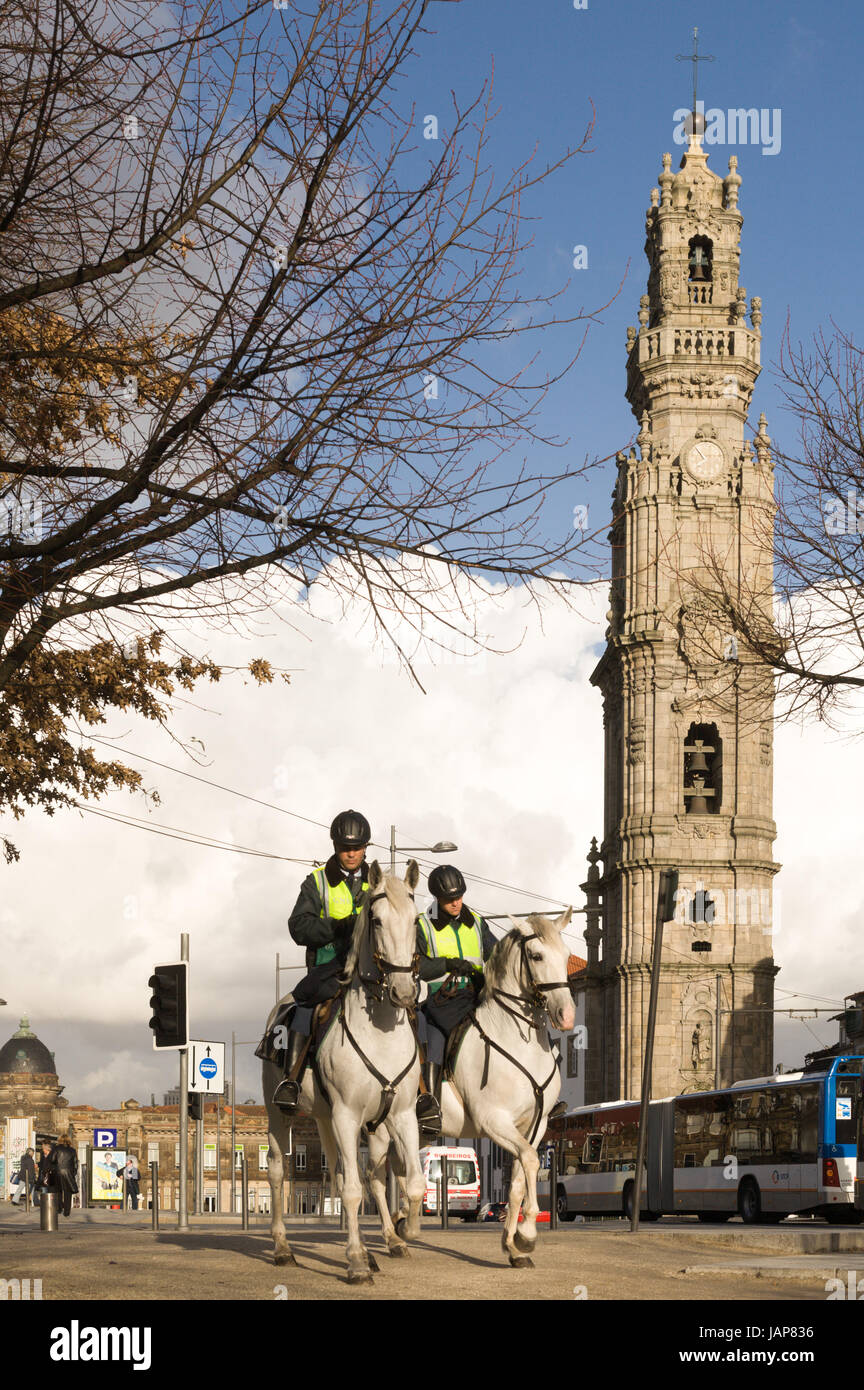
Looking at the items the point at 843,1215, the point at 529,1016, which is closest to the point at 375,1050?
the point at 529,1016

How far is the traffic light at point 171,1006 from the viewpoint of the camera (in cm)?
2144

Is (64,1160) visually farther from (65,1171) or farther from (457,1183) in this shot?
(457,1183)

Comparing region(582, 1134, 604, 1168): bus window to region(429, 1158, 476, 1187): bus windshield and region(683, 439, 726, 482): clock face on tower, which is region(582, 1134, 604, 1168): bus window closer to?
region(429, 1158, 476, 1187): bus windshield

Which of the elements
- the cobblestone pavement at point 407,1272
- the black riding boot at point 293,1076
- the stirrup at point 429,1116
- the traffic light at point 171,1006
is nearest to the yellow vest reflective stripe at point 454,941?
the stirrup at point 429,1116

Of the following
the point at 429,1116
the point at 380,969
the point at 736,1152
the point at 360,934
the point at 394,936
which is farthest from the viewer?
the point at 736,1152

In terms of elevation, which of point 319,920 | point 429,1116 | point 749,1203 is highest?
point 319,920

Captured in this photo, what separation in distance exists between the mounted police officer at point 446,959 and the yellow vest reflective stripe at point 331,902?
675 mm

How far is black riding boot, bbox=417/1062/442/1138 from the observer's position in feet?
42.3

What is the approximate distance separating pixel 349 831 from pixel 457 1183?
44729 millimetres

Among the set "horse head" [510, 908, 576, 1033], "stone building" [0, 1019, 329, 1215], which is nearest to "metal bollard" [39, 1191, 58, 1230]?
"horse head" [510, 908, 576, 1033]

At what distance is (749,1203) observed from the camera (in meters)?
39.9

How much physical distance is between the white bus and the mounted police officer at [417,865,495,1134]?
39.0 meters

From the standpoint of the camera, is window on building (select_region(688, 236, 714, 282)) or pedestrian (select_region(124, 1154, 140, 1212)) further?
window on building (select_region(688, 236, 714, 282))
